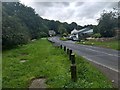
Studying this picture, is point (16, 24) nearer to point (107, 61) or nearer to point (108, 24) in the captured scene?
point (107, 61)

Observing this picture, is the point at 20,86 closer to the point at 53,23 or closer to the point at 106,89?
the point at 106,89

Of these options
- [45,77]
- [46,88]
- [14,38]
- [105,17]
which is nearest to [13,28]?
[14,38]

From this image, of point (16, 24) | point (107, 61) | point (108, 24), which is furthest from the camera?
A: point (108, 24)

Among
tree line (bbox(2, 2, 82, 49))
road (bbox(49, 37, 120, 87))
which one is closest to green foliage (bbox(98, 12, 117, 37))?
tree line (bbox(2, 2, 82, 49))

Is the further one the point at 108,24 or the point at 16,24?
the point at 108,24

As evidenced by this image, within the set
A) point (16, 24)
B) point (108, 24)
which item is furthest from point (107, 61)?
point (108, 24)

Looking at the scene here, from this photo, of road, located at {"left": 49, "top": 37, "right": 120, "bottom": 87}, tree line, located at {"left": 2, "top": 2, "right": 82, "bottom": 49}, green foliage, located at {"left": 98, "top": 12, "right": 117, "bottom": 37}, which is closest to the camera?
road, located at {"left": 49, "top": 37, "right": 120, "bottom": 87}

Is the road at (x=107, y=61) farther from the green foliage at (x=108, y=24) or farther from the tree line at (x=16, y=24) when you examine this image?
the green foliage at (x=108, y=24)

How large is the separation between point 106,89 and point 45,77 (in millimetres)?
3377

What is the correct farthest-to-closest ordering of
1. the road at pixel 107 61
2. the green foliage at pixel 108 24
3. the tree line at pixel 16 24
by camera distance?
the green foliage at pixel 108 24 < the tree line at pixel 16 24 < the road at pixel 107 61

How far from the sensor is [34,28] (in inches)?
2707

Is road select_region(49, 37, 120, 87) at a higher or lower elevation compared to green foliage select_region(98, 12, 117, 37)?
lower

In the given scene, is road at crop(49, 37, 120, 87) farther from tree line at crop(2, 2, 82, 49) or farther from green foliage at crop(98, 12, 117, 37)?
green foliage at crop(98, 12, 117, 37)

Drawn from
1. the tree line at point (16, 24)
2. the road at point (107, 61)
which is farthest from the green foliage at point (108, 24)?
the road at point (107, 61)
